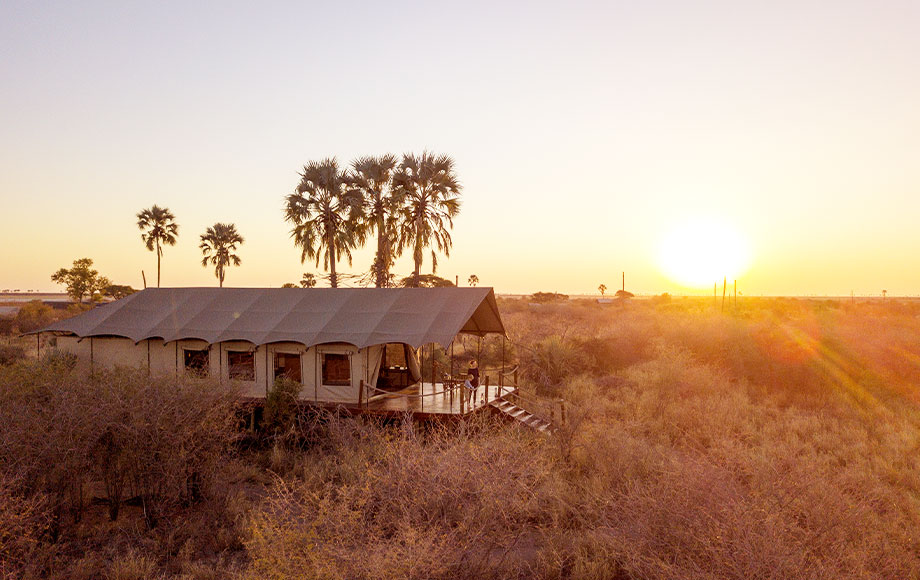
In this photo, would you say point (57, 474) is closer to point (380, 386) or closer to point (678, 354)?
point (380, 386)

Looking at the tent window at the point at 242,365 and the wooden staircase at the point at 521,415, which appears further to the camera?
the tent window at the point at 242,365

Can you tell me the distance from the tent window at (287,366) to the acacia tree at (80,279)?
146 ft

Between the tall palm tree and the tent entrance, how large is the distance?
273 inches

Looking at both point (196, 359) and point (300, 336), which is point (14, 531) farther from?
point (196, 359)

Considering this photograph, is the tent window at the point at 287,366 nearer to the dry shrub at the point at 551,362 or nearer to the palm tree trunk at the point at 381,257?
the palm tree trunk at the point at 381,257

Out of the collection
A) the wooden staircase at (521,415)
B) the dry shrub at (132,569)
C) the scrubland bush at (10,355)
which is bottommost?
the dry shrub at (132,569)

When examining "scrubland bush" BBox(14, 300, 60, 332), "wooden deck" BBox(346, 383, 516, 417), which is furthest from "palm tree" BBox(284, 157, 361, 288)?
"scrubland bush" BBox(14, 300, 60, 332)

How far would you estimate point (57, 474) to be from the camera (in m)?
9.45

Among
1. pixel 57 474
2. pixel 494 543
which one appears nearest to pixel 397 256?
pixel 57 474

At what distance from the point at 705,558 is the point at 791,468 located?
3223mm

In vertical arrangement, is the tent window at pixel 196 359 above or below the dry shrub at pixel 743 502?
above

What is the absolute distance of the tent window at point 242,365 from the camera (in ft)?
60.0

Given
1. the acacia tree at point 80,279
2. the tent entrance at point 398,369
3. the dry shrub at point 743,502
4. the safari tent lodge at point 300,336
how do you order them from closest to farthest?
1. the dry shrub at point 743,502
2. the safari tent lodge at point 300,336
3. the tent entrance at point 398,369
4. the acacia tree at point 80,279

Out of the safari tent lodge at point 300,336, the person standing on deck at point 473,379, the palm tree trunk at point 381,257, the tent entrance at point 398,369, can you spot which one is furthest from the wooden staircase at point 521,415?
the palm tree trunk at point 381,257
